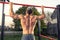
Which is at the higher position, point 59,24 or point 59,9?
point 59,9

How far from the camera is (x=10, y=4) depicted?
2984 mm

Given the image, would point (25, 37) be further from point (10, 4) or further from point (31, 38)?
point (10, 4)

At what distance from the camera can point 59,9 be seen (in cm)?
337

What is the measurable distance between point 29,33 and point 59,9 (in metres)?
0.63

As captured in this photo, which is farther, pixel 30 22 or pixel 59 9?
pixel 59 9

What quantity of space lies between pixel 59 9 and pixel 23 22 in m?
0.63

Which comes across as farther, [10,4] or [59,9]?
[59,9]

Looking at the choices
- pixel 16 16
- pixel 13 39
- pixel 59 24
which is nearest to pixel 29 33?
pixel 16 16

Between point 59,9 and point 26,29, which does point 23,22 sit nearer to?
point 26,29

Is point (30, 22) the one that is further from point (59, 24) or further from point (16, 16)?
point (59, 24)

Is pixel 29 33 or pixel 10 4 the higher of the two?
pixel 10 4

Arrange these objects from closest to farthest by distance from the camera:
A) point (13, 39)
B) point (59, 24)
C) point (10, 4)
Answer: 1. point (10, 4)
2. point (59, 24)
3. point (13, 39)

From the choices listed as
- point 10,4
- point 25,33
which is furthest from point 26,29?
point 10,4

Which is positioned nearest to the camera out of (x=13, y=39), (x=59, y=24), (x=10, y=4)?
(x=10, y=4)
